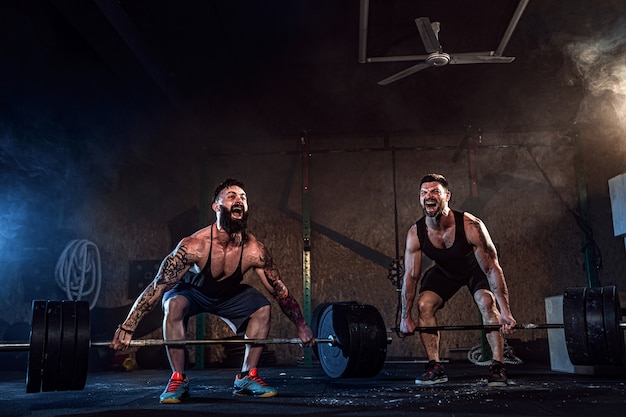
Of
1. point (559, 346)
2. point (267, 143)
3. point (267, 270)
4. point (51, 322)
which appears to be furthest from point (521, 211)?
point (51, 322)

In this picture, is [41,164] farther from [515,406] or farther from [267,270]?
[515,406]

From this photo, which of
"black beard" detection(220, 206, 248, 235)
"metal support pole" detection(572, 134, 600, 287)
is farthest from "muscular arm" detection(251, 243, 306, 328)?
"metal support pole" detection(572, 134, 600, 287)

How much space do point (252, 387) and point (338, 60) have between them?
3.00m

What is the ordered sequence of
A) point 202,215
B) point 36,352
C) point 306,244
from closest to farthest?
point 36,352 < point 306,244 < point 202,215

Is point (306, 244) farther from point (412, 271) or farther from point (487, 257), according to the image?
point (487, 257)

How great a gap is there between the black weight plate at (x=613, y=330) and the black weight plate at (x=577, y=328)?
0.36 ft

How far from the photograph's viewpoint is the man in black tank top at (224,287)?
3.05 m

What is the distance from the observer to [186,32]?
440 cm

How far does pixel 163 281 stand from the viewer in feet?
10.2

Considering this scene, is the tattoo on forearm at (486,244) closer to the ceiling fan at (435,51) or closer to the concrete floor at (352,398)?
the concrete floor at (352,398)

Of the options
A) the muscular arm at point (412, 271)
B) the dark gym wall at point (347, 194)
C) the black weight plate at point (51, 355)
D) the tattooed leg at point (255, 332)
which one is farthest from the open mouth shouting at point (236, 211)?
the dark gym wall at point (347, 194)

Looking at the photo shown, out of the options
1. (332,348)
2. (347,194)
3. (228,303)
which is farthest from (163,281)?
(347,194)

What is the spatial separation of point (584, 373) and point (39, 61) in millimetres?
4922

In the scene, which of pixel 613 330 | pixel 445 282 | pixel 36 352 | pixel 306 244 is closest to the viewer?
pixel 36 352
